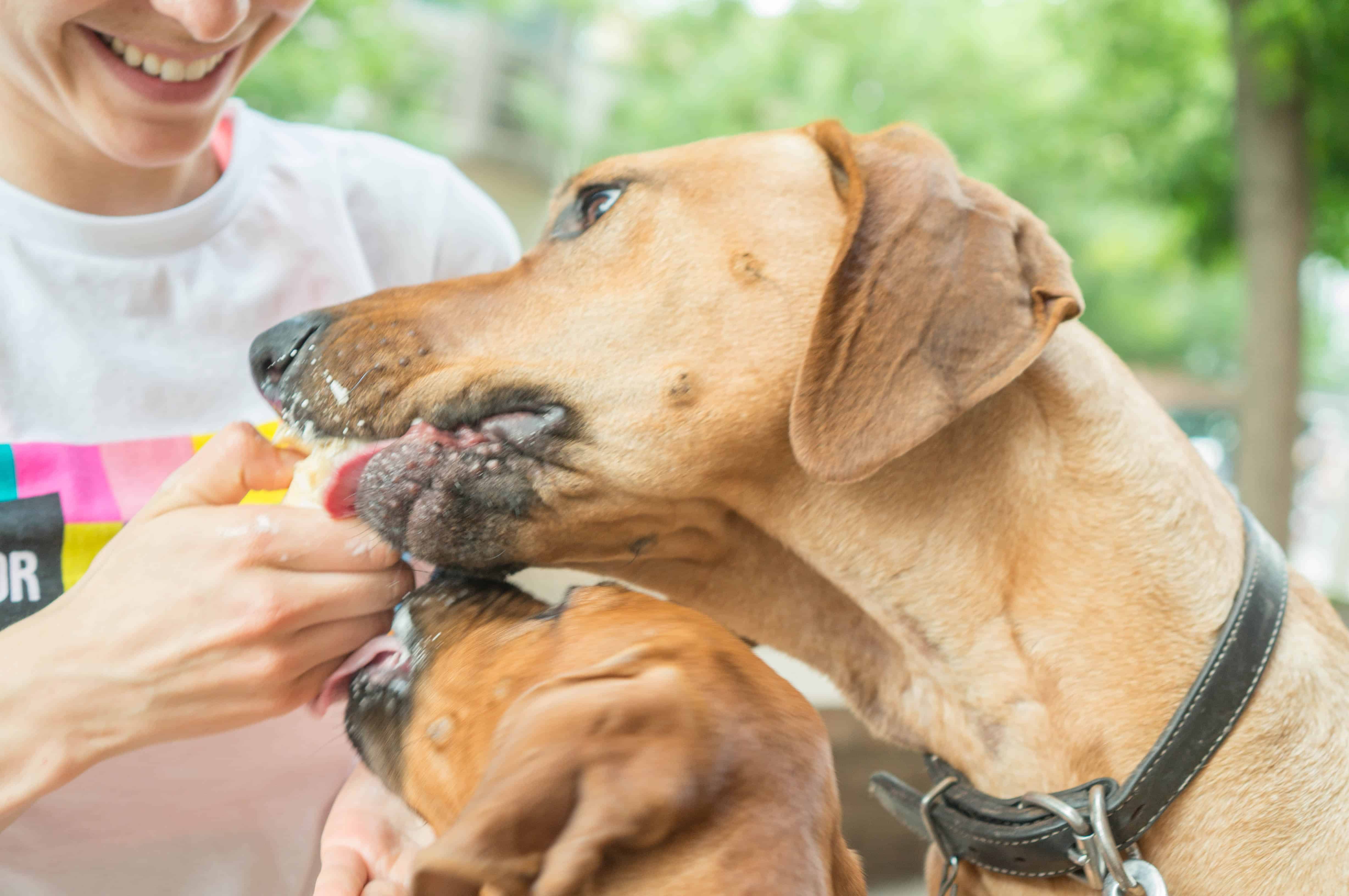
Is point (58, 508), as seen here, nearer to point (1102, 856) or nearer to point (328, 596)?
point (328, 596)

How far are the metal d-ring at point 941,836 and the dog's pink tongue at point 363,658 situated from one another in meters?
0.92

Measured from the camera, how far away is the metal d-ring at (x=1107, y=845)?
1578 millimetres

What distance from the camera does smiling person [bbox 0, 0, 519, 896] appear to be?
149cm

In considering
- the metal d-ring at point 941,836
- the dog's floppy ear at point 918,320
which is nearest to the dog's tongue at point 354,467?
the dog's floppy ear at point 918,320

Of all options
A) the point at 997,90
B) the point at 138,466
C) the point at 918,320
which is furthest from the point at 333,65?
the point at 918,320

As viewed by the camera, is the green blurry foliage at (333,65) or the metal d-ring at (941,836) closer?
the metal d-ring at (941,836)

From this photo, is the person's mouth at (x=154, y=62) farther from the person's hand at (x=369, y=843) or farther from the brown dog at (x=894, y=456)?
the person's hand at (x=369, y=843)

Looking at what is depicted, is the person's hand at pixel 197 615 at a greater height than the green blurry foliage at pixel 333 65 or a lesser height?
greater

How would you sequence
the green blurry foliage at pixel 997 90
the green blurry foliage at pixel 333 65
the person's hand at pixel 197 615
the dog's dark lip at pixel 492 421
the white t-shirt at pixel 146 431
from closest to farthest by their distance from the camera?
the person's hand at pixel 197 615 < the dog's dark lip at pixel 492 421 < the white t-shirt at pixel 146 431 < the green blurry foliage at pixel 997 90 < the green blurry foliage at pixel 333 65

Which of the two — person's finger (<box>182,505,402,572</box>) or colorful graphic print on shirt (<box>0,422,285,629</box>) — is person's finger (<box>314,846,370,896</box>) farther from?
colorful graphic print on shirt (<box>0,422,285,629</box>)

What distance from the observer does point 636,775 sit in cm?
121

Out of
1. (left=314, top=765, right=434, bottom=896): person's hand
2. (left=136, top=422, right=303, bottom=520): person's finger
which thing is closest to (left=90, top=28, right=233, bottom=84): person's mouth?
(left=136, top=422, right=303, bottom=520): person's finger

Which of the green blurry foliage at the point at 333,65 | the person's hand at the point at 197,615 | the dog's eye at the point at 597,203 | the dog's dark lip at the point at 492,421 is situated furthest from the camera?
the green blurry foliage at the point at 333,65

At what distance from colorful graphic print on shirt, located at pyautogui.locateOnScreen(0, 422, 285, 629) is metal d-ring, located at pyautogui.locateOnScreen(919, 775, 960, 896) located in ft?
3.98
